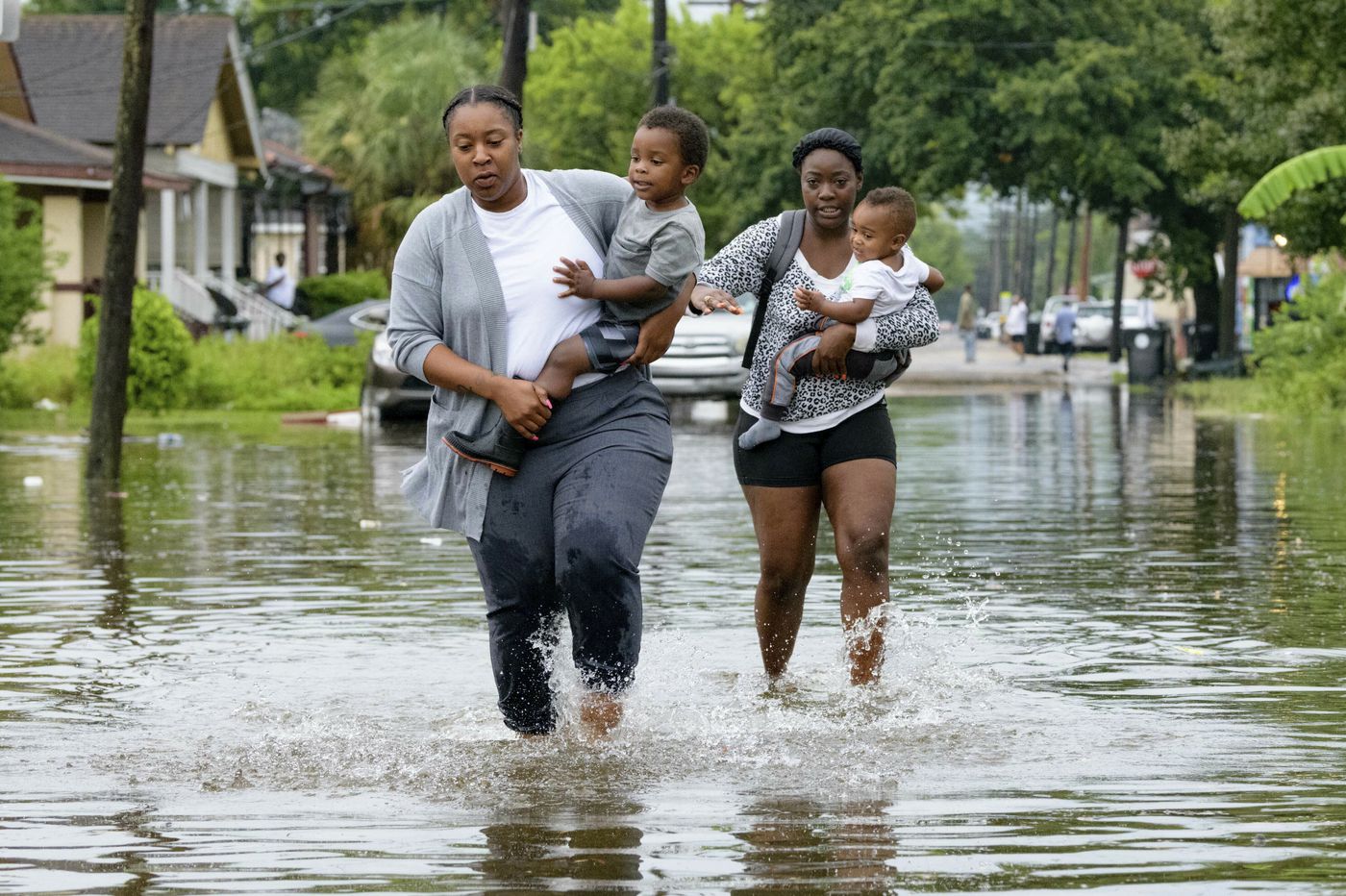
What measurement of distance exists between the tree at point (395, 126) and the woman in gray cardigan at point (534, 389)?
45728mm

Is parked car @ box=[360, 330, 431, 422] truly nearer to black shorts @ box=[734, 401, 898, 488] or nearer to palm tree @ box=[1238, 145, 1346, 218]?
palm tree @ box=[1238, 145, 1346, 218]

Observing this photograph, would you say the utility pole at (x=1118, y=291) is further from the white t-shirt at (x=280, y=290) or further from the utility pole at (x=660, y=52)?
the white t-shirt at (x=280, y=290)

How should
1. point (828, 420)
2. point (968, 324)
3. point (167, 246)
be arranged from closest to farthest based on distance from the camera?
point (828, 420), point (167, 246), point (968, 324)

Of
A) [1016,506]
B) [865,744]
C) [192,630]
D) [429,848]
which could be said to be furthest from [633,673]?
[1016,506]

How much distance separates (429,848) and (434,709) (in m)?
2.20

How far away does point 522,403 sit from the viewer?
6105 millimetres

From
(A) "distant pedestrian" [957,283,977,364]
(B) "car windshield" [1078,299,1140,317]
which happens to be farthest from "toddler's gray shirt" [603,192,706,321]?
(B) "car windshield" [1078,299,1140,317]

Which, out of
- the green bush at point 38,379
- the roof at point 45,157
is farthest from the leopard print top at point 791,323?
the roof at point 45,157

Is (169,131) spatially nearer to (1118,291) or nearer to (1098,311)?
(1118,291)

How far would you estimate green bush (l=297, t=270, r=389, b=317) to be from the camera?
50.1 m

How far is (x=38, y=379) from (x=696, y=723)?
22718 mm

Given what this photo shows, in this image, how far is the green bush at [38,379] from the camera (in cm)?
2778

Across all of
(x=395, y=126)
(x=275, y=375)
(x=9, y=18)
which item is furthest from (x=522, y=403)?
(x=395, y=126)

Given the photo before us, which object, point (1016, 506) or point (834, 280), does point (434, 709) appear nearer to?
point (834, 280)
